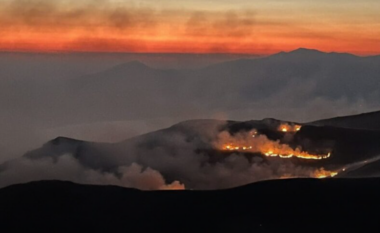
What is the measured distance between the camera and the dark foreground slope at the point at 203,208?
58219 millimetres

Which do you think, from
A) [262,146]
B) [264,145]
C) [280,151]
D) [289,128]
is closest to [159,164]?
[262,146]

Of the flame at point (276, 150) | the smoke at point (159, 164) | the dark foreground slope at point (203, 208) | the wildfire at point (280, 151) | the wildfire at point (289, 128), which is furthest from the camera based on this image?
the wildfire at point (289, 128)

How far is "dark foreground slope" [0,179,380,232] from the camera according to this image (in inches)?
2292

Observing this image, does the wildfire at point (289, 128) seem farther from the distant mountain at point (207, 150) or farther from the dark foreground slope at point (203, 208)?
the dark foreground slope at point (203, 208)

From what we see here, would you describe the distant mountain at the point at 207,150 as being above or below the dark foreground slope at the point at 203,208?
above

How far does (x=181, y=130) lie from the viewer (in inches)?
7156

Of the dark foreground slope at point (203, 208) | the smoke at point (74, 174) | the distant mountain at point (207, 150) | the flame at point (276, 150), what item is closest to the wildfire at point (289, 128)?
the distant mountain at point (207, 150)

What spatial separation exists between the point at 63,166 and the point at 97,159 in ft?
39.0

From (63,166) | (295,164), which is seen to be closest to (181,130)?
(63,166)

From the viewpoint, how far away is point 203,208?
203 feet

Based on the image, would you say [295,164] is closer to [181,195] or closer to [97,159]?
[97,159]

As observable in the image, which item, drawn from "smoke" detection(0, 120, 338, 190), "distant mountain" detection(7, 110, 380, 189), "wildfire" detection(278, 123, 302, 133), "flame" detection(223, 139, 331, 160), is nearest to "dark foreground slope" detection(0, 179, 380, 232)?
"smoke" detection(0, 120, 338, 190)

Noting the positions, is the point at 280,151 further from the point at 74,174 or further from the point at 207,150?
the point at 74,174

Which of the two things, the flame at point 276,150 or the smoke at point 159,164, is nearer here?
the smoke at point 159,164
